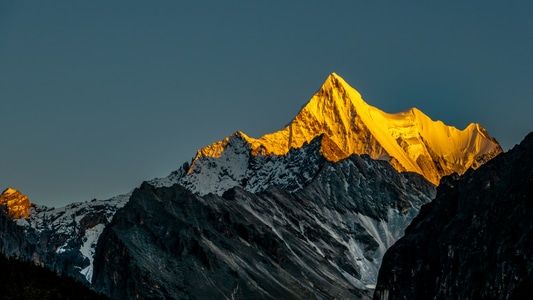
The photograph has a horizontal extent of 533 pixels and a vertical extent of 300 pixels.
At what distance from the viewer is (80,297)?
131625 millimetres

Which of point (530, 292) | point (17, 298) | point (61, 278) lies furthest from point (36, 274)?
point (530, 292)

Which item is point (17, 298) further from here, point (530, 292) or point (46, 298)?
point (530, 292)

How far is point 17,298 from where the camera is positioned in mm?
124000

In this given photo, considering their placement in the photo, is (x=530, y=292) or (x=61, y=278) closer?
(x=530, y=292)

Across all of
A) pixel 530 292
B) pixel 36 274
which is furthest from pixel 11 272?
pixel 530 292

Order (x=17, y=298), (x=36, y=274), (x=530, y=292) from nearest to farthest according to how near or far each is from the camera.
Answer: (x=530, y=292) → (x=17, y=298) → (x=36, y=274)

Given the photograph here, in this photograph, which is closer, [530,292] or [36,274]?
[530,292]

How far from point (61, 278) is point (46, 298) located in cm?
991

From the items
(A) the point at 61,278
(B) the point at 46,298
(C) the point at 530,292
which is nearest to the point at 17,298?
(B) the point at 46,298

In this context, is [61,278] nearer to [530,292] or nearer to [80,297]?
[80,297]

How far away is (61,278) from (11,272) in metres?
7.35

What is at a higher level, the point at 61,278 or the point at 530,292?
the point at 61,278

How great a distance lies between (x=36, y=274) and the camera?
13625 cm

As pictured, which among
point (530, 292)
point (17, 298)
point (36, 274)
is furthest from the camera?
point (36, 274)
